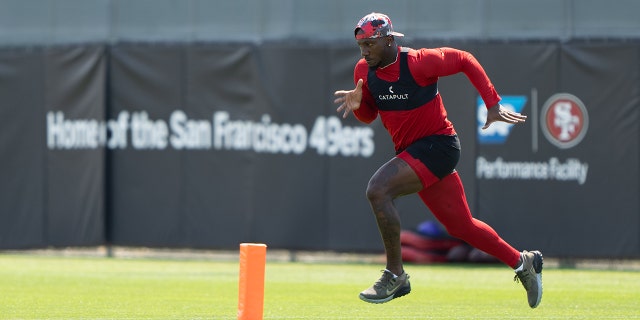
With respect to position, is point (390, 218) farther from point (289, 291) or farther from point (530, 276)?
point (289, 291)

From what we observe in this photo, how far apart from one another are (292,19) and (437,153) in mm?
9259

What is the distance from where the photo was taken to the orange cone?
8203 millimetres

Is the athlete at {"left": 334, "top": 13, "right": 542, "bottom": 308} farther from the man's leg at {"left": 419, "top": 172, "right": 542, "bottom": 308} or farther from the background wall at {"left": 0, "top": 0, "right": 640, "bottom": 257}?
the background wall at {"left": 0, "top": 0, "right": 640, "bottom": 257}

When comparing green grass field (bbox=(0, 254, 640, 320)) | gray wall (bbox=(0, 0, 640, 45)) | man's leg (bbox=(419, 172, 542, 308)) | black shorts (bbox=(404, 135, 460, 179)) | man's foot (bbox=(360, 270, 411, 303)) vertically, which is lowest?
green grass field (bbox=(0, 254, 640, 320))

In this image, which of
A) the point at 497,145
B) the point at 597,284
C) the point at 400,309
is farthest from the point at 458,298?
the point at 497,145

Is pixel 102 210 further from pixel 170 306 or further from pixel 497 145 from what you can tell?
pixel 170 306

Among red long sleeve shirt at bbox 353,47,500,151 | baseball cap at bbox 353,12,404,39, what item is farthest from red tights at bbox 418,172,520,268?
baseball cap at bbox 353,12,404,39

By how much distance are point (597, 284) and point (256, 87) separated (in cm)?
621

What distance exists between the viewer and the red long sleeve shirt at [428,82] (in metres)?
9.62

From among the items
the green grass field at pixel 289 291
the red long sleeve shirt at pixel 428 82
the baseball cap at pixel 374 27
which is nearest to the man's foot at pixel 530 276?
the green grass field at pixel 289 291

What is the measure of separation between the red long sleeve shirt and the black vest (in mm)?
30

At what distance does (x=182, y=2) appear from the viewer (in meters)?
19.0

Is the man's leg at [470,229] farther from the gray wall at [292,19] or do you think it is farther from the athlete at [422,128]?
the gray wall at [292,19]

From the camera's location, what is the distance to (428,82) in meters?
9.82
